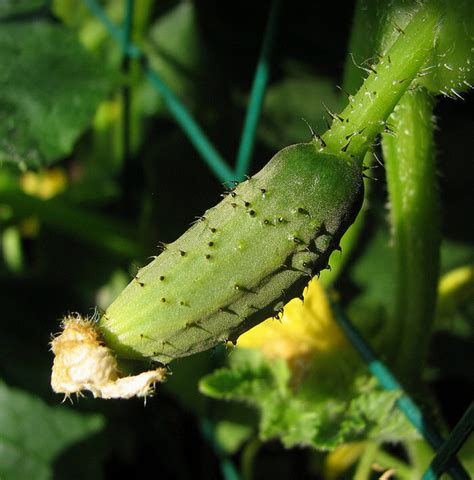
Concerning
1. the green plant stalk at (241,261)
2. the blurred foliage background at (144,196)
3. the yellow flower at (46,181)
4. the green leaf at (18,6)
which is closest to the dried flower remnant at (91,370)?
the green plant stalk at (241,261)

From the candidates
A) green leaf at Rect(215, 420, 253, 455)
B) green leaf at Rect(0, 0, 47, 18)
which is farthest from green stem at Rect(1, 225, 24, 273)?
green leaf at Rect(215, 420, 253, 455)

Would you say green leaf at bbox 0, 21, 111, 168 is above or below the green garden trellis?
above

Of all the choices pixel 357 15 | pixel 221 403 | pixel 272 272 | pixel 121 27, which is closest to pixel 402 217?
pixel 357 15

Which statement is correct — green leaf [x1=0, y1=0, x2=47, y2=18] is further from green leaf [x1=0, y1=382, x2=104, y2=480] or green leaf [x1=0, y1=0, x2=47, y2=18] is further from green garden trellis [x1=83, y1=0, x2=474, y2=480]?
green leaf [x1=0, y1=382, x2=104, y2=480]

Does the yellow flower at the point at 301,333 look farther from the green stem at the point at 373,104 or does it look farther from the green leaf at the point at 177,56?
the green leaf at the point at 177,56

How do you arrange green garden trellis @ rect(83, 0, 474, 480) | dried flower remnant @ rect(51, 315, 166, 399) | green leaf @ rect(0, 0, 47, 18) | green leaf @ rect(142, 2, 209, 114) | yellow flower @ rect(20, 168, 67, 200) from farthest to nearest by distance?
yellow flower @ rect(20, 168, 67, 200), green leaf @ rect(142, 2, 209, 114), green leaf @ rect(0, 0, 47, 18), green garden trellis @ rect(83, 0, 474, 480), dried flower remnant @ rect(51, 315, 166, 399)

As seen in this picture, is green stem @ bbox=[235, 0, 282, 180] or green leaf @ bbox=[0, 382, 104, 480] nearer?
green stem @ bbox=[235, 0, 282, 180]

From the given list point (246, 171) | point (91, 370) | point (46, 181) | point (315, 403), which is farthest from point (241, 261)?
point (46, 181)
